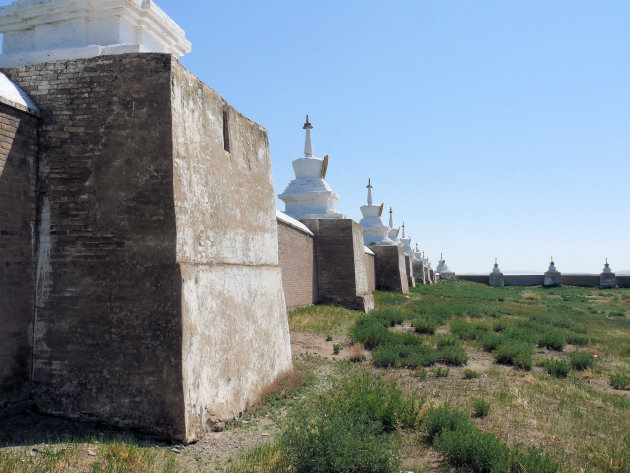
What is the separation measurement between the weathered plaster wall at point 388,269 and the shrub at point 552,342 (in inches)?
535

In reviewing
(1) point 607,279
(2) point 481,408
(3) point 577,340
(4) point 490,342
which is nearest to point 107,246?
(2) point 481,408

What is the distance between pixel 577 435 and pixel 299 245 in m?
9.77

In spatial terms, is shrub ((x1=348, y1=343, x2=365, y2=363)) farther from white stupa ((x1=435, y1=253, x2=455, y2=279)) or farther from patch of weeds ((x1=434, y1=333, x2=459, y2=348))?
white stupa ((x1=435, y1=253, x2=455, y2=279))

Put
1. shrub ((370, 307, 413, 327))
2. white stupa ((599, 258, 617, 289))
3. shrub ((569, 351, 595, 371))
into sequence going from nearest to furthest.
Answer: shrub ((569, 351, 595, 371))
shrub ((370, 307, 413, 327))
white stupa ((599, 258, 617, 289))

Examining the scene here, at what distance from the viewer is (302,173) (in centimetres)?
2095

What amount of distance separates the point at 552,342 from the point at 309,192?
1161 cm

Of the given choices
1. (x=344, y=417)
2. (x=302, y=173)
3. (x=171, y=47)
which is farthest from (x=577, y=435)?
(x=302, y=173)

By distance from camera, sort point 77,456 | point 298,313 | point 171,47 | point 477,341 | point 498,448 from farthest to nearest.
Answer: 1. point 298,313
2. point 477,341
3. point 171,47
4. point 498,448
5. point 77,456

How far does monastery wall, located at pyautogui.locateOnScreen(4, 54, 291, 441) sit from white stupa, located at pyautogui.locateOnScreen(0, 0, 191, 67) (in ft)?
5.70

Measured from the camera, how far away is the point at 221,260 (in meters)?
5.63

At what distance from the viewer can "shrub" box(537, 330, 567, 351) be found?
10.2 metres

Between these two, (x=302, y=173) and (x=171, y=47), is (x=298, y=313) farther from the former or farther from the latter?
(x=302, y=173)

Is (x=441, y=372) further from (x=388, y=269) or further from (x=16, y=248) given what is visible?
(x=388, y=269)

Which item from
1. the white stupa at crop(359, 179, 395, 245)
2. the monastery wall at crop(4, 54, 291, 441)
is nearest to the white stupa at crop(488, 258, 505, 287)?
the white stupa at crop(359, 179, 395, 245)
